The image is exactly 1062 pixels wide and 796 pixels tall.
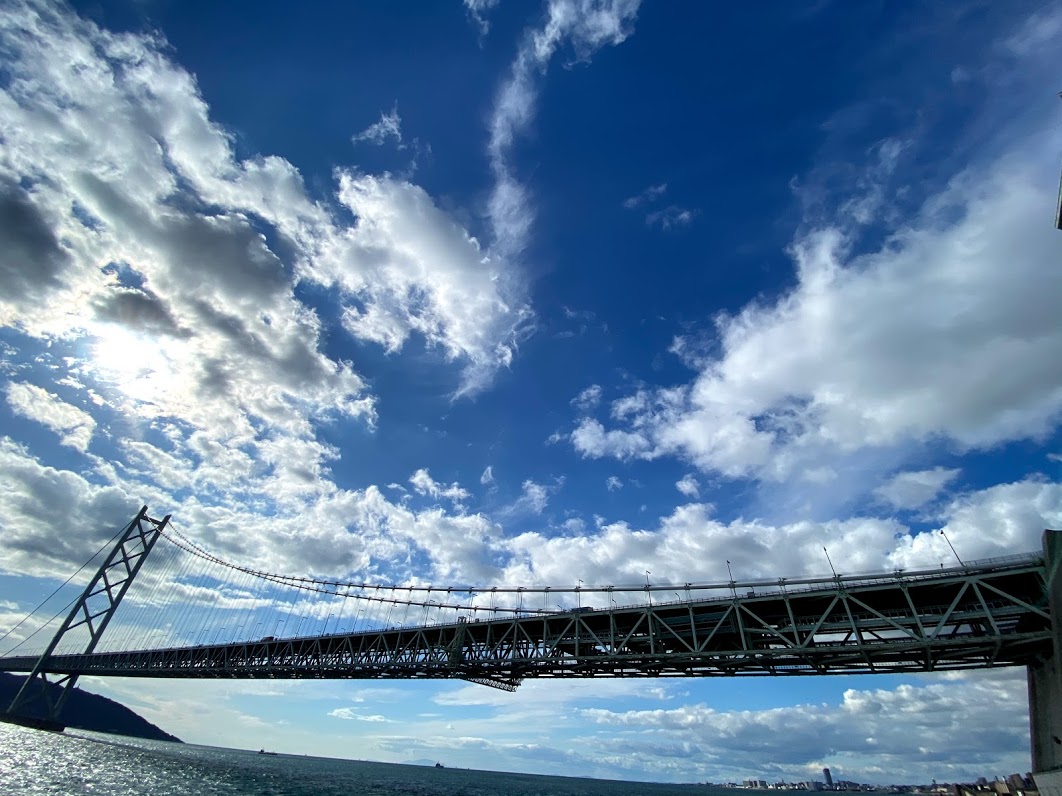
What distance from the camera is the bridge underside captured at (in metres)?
30.8

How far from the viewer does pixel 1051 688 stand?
2886cm

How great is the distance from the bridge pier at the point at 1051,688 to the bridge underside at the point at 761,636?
2.02 feet

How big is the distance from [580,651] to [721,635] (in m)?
12.5

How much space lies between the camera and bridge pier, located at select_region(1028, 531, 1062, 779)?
28.0 metres

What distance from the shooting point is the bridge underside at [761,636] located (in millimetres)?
30750

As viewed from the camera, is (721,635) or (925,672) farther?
(721,635)

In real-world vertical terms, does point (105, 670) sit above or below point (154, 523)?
below

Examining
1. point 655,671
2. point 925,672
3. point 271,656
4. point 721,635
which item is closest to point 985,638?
point 925,672

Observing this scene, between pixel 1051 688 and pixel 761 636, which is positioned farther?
pixel 761 636

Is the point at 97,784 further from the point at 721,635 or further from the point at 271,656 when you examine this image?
the point at 721,635

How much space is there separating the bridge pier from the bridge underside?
0.62 metres

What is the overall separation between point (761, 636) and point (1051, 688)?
15581mm

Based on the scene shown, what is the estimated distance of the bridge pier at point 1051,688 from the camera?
28.0 metres

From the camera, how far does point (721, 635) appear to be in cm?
4053
